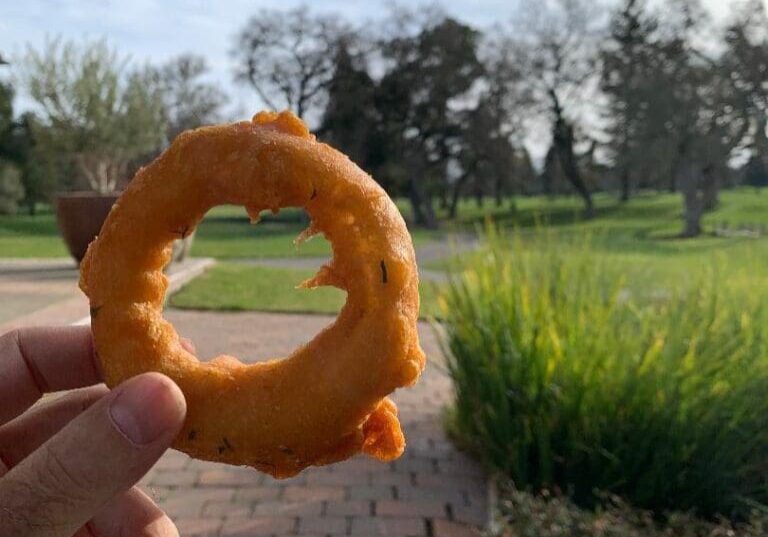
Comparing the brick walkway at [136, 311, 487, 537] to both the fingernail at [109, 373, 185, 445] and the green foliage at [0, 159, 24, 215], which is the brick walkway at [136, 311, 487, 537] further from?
the green foliage at [0, 159, 24, 215]

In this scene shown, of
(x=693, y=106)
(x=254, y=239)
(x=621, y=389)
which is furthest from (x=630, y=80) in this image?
Answer: (x=621, y=389)

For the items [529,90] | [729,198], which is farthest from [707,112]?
[729,198]

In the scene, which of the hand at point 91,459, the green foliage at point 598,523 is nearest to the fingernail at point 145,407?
the hand at point 91,459

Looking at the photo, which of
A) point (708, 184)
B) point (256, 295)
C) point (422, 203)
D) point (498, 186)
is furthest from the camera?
point (498, 186)

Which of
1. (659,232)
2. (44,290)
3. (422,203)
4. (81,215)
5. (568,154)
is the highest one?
(568,154)

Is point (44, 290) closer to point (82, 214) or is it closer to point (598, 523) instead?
point (82, 214)

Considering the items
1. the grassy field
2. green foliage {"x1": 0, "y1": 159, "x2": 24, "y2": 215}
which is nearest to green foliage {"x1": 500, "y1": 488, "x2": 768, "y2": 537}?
the grassy field

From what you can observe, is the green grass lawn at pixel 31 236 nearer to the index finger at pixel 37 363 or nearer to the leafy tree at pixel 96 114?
the leafy tree at pixel 96 114

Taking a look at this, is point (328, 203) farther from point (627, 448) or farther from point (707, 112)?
point (707, 112)
